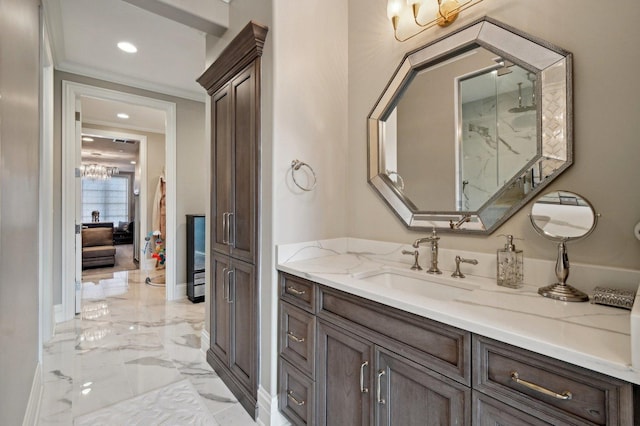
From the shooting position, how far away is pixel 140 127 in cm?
520

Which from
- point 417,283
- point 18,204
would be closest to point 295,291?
point 417,283

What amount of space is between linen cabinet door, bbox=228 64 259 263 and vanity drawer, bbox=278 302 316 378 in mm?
385

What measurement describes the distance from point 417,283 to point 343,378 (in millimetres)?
Result: 545

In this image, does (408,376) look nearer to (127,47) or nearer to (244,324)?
(244,324)

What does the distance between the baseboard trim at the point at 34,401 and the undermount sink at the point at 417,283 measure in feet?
5.92

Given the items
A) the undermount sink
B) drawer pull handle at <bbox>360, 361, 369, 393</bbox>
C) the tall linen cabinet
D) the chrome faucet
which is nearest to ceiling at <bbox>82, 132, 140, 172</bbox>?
the tall linen cabinet

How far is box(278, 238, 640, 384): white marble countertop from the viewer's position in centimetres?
67

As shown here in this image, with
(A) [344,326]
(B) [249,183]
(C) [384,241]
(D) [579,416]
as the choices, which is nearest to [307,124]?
(B) [249,183]

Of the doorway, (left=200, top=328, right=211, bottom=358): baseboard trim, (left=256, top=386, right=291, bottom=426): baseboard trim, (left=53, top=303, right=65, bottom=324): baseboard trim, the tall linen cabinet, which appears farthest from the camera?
the doorway

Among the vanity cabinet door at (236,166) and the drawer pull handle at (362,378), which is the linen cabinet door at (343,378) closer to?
the drawer pull handle at (362,378)

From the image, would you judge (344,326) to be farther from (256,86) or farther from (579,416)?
(256,86)

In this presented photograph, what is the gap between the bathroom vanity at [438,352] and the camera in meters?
0.69

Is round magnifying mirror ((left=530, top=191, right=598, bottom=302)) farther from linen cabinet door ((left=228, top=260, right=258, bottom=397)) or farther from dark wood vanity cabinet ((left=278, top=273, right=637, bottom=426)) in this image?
linen cabinet door ((left=228, top=260, right=258, bottom=397))

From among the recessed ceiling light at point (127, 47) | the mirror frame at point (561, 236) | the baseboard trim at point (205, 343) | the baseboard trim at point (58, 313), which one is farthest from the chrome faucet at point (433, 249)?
the baseboard trim at point (58, 313)
